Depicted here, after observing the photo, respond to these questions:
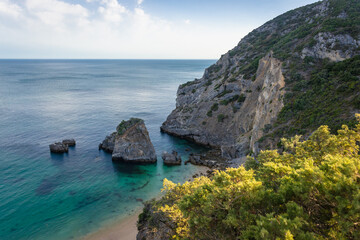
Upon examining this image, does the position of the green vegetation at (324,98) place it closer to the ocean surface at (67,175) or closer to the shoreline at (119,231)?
the ocean surface at (67,175)

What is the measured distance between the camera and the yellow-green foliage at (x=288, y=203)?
10391 mm

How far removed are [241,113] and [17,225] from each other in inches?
2197

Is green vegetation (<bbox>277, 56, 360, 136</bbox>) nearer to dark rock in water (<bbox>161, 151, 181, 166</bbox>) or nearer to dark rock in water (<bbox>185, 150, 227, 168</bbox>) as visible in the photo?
dark rock in water (<bbox>185, 150, 227, 168</bbox>)

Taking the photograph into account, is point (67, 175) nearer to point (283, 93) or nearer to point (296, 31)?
point (283, 93)

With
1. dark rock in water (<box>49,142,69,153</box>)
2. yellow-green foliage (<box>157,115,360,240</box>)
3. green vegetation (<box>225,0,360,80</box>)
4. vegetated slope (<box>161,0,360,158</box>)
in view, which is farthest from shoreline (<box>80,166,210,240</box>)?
green vegetation (<box>225,0,360,80</box>)

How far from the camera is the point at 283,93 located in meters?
43.3

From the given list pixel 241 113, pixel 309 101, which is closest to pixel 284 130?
pixel 309 101

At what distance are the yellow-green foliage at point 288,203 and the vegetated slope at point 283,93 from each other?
748 inches

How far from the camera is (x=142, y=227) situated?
30.1 meters

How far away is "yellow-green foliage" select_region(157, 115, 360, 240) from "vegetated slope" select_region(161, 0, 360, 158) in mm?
19006

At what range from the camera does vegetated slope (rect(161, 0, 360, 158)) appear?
35.0 meters

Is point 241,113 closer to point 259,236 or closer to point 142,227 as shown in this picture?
point 142,227

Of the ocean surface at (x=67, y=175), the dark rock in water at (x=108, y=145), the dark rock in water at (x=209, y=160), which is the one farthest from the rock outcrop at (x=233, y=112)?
the dark rock in water at (x=108, y=145)

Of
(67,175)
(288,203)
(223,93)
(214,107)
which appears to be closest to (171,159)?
(67,175)
